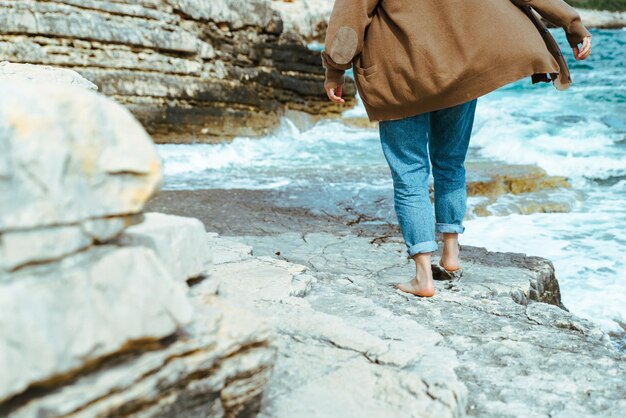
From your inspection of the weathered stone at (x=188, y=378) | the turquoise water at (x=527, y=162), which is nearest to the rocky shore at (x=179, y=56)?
the turquoise water at (x=527, y=162)

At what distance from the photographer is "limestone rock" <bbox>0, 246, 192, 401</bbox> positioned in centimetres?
96

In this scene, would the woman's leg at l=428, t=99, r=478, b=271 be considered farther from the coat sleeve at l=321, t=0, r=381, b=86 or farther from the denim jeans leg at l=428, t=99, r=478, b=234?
the coat sleeve at l=321, t=0, r=381, b=86

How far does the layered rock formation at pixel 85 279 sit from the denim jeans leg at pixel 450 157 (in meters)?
1.56

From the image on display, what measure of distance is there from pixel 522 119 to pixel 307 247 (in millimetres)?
9204

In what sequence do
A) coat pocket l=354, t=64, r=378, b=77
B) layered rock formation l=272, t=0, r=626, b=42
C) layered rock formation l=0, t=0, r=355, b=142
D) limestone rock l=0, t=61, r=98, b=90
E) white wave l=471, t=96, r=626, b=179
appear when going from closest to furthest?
coat pocket l=354, t=64, r=378, b=77, limestone rock l=0, t=61, r=98, b=90, white wave l=471, t=96, r=626, b=179, layered rock formation l=0, t=0, r=355, b=142, layered rock formation l=272, t=0, r=626, b=42

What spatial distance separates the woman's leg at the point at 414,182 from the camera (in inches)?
94.8

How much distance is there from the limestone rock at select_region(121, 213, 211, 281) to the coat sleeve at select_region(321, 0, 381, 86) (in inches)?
44.6

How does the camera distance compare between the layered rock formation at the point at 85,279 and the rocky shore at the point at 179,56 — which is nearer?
the layered rock formation at the point at 85,279

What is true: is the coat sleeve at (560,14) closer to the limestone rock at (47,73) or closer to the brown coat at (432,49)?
the brown coat at (432,49)

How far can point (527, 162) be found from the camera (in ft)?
25.8

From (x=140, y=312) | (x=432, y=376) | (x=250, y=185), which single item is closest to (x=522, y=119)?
(x=250, y=185)

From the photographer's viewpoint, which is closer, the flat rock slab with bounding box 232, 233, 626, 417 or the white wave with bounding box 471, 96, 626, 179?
the flat rock slab with bounding box 232, 233, 626, 417

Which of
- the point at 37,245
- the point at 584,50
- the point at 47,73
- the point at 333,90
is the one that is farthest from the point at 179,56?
the point at 37,245


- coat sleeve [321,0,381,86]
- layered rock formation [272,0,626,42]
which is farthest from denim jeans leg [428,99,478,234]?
layered rock formation [272,0,626,42]
